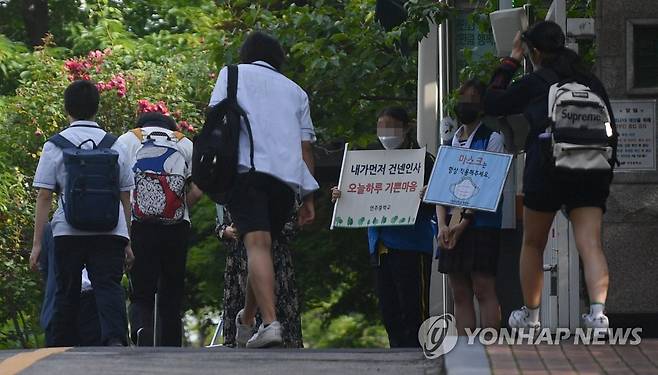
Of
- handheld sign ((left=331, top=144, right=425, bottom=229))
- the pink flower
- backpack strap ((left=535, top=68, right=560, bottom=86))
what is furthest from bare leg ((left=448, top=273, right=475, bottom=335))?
the pink flower

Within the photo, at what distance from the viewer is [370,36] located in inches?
780

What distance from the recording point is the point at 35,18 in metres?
28.2

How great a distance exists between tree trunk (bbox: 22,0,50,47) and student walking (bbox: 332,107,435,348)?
1611cm

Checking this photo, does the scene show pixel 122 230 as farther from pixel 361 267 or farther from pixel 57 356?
pixel 361 267

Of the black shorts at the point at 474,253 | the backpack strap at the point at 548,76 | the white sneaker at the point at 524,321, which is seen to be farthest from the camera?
the black shorts at the point at 474,253

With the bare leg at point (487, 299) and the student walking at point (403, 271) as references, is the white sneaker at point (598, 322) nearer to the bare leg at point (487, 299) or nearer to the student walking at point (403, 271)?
the bare leg at point (487, 299)

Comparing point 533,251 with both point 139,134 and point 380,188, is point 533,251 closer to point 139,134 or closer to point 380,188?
point 380,188

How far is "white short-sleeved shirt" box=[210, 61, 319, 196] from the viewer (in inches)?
417

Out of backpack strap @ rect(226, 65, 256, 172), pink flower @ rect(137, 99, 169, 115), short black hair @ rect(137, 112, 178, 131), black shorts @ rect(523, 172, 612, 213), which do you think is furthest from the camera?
pink flower @ rect(137, 99, 169, 115)

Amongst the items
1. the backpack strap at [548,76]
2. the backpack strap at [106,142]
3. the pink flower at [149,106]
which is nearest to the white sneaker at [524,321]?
the backpack strap at [548,76]

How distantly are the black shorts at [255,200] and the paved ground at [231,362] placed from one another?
2.54ft

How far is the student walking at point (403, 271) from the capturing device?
12070 mm

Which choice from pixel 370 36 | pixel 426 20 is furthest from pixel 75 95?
pixel 370 36

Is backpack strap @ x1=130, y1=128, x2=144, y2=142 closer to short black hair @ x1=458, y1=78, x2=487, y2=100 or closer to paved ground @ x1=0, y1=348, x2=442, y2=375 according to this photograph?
short black hair @ x1=458, y1=78, x2=487, y2=100
